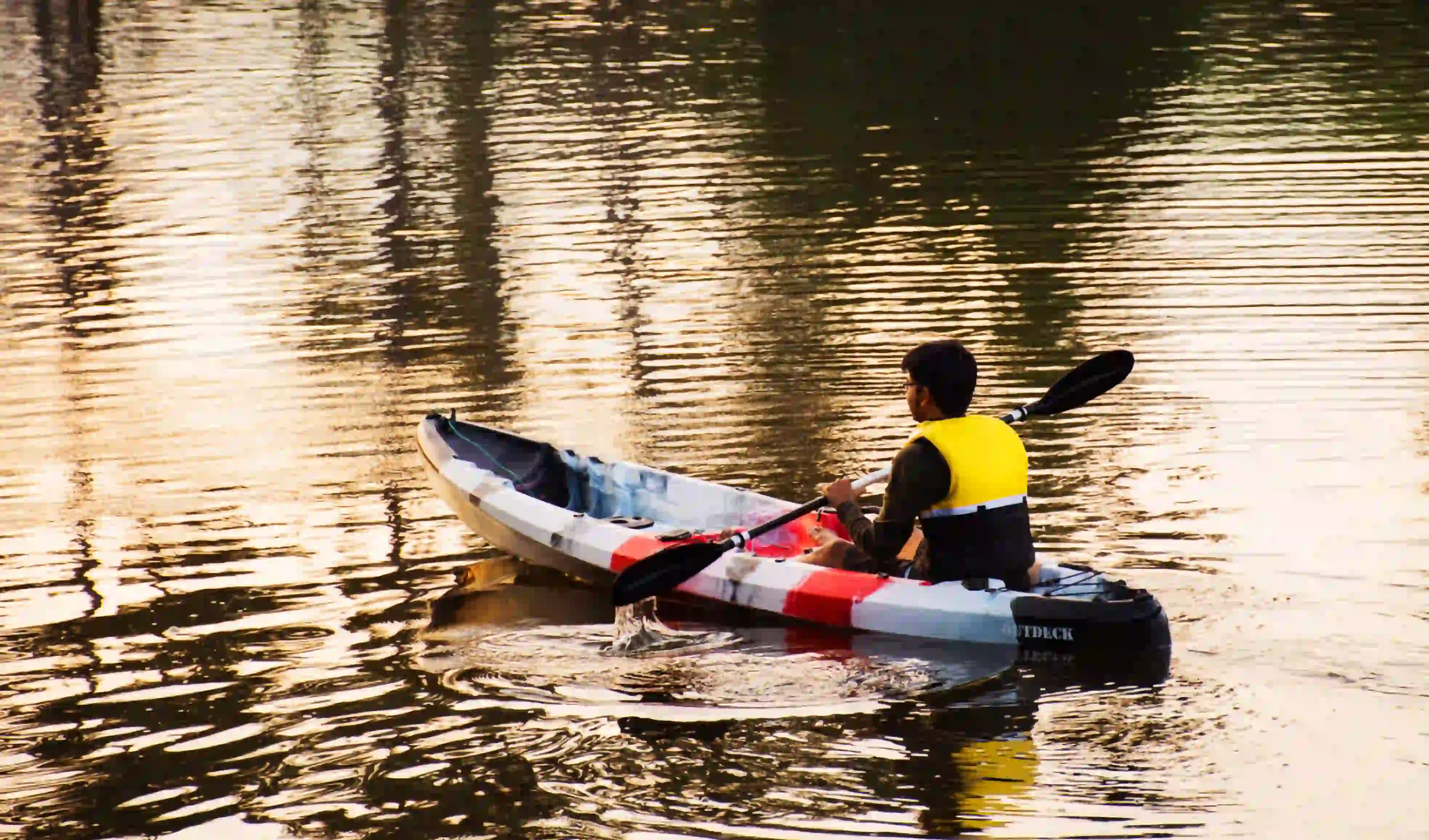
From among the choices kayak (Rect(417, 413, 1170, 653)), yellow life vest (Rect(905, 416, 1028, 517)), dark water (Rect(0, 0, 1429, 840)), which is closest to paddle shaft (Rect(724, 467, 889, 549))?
kayak (Rect(417, 413, 1170, 653))

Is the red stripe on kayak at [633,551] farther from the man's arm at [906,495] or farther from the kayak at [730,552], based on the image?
the man's arm at [906,495]

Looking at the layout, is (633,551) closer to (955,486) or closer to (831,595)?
(831,595)

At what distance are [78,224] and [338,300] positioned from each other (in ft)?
15.9

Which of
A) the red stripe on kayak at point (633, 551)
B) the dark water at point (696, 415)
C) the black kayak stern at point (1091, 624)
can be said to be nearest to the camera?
the dark water at point (696, 415)

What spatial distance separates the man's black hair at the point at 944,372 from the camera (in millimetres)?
8039

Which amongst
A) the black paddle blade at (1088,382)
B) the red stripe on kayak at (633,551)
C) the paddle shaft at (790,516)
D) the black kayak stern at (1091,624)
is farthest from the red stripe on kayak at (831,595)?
the black paddle blade at (1088,382)

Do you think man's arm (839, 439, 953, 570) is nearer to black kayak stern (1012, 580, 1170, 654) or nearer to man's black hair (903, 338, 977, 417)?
man's black hair (903, 338, 977, 417)

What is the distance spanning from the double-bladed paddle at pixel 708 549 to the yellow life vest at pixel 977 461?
59 centimetres

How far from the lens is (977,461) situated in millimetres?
8094

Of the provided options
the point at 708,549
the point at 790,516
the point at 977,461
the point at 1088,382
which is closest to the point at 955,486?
the point at 977,461

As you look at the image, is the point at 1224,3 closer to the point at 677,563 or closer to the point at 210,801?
the point at 677,563

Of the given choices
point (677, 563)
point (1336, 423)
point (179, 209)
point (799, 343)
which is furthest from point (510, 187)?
point (677, 563)

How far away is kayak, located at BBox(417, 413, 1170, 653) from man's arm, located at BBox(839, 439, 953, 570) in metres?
0.18

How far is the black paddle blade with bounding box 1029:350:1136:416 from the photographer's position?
9.58m
